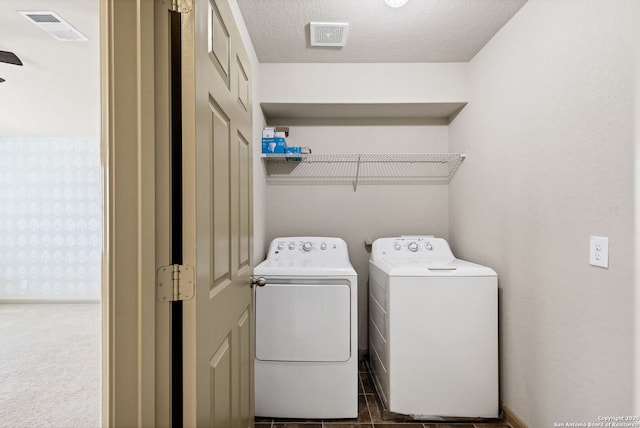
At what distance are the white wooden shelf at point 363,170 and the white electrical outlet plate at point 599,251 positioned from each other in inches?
61.3

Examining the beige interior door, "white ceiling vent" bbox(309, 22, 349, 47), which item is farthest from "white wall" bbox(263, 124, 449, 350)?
the beige interior door

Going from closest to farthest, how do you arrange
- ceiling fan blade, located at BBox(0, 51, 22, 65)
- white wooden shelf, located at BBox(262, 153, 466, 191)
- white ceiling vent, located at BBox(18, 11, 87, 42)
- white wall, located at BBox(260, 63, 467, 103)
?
white ceiling vent, located at BBox(18, 11, 87, 42) < ceiling fan blade, located at BBox(0, 51, 22, 65) < white wall, located at BBox(260, 63, 467, 103) < white wooden shelf, located at BBox(262, 153, 466, 191)

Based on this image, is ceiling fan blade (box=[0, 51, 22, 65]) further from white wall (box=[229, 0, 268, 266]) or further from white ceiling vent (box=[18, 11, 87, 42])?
white wall (box=[229, 0, 268, 266])

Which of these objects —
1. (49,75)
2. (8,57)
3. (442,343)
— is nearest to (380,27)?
(442,343)

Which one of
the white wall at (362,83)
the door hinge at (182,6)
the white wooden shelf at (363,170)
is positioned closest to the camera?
the door hinge at (182,6)

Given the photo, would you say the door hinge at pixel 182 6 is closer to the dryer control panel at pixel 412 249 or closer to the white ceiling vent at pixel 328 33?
the white ceiling vent at pixel 328 33

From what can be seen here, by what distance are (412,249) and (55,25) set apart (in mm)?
2776

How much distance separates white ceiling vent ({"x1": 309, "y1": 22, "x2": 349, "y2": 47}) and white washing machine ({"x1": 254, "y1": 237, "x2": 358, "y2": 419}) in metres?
1.46

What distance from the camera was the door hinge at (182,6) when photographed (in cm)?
87

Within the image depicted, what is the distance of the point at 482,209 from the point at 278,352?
1616mm

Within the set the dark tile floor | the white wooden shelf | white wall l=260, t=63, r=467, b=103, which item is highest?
white wall l=260, t=63, r=467, b=103

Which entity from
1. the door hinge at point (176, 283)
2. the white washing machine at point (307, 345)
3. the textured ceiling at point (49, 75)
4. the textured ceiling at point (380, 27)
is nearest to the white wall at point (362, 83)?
the textured ceiling at point (380, 27)

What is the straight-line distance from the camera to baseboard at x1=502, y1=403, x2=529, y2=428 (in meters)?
1.83

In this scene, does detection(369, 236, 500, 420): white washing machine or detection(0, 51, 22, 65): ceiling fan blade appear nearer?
detection(369, 236, 500, 420): white washing machine
